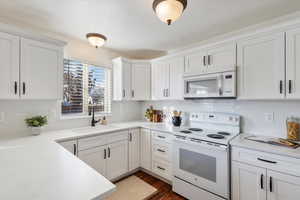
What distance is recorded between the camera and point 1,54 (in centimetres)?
167

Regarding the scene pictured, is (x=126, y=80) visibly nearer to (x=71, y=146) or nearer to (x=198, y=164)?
(x=71, y=146)

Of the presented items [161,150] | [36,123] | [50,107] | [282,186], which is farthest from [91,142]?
[282,186]

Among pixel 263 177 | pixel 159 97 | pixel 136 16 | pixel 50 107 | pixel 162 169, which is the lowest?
pixel 162 169

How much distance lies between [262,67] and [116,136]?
7.70ft

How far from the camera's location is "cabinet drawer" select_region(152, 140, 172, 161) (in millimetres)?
2398

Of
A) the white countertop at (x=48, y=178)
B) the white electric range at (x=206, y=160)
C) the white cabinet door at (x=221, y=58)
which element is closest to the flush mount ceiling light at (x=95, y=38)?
the white countertop at (x=48, y=178)

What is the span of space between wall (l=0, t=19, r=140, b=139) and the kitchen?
16 mm

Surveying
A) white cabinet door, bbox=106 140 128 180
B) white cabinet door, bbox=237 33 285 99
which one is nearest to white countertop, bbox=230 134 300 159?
white cabinet door, bbox=237 33 285 99

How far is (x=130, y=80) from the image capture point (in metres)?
3.14

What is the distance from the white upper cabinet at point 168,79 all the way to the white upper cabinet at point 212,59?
19cm

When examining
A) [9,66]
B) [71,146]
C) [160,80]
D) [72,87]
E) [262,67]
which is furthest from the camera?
[160,80]

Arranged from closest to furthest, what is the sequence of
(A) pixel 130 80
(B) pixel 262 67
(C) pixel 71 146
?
1. (B) pixel 262 67
2. (C) pixel 71 146
3. (A) pixel 130 80

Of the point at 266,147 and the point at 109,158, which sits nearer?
the point at 266,147

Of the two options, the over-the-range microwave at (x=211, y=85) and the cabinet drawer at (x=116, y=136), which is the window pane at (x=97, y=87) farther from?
the over-the-range microwave at (x=211, y=85)
